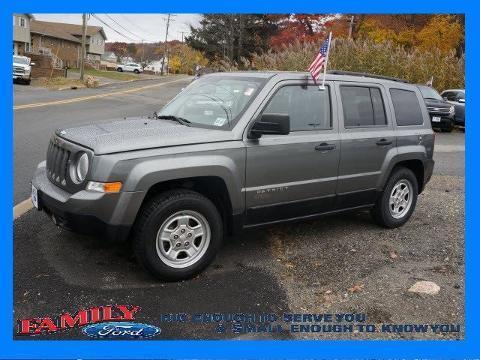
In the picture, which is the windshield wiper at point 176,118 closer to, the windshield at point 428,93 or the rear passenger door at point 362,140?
the rear passenger door at point 362,140

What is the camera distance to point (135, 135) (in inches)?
155

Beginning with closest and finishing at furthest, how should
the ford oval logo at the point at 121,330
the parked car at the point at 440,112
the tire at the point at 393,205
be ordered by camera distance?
the ford oval logo at the point at 121,330
the tire at the point at 393,205
the parked car at the point at 440,112

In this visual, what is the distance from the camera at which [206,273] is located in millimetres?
4309

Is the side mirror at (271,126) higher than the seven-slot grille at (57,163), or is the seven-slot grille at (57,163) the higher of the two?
the side mirror at (271,126)

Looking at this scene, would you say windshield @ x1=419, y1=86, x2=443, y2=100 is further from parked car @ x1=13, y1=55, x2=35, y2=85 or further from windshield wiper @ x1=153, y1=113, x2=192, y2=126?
parked car @ x1=13, y1=55, x2=35, y2=85

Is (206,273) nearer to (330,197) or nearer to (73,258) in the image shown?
(73,258)

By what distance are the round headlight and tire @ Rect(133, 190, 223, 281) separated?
55 cm

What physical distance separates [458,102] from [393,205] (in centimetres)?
1561

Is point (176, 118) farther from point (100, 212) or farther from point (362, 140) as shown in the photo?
point (362, 140)

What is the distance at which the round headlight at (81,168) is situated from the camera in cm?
374

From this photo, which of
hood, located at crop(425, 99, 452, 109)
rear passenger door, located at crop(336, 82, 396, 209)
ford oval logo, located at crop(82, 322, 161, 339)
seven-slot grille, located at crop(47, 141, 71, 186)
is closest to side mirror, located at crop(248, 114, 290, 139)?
rear passenger door, located at crop(336, 82, 396, 209)

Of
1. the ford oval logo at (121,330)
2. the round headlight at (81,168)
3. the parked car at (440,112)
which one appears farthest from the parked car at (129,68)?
the ford oval logo at (121,330)

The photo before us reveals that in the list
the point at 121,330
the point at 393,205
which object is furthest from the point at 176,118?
the point at 393,205

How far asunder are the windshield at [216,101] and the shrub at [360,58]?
565 inches
